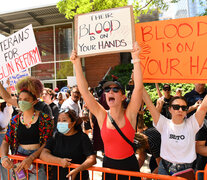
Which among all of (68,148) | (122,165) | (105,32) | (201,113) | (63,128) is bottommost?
(122,165)

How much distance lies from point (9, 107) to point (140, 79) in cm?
326

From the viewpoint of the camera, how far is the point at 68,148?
2137 mm

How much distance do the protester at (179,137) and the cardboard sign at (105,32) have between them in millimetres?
656

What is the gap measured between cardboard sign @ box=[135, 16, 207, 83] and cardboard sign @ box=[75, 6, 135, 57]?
1.38ft

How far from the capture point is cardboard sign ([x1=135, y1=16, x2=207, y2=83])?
216 cm

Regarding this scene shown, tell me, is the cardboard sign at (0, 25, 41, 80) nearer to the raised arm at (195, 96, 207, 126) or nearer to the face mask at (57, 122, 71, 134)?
the face mask at (57, 122, 71, 134)

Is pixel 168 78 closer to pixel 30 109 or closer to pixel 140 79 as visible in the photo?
pixel 140 79

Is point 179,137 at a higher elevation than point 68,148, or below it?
higher

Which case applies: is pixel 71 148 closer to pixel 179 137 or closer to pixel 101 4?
pixel 179 137

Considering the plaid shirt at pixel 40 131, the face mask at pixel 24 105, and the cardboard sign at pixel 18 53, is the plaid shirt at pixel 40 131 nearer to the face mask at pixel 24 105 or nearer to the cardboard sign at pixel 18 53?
the face mask at pixel 24 105

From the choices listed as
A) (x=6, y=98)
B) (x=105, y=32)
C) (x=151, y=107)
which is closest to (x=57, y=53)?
(x=6, y=98)

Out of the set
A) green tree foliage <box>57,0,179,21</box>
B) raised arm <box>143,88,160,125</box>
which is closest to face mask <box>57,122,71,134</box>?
raised arm <box>143,88,160,125</box>

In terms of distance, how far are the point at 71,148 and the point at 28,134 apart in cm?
56

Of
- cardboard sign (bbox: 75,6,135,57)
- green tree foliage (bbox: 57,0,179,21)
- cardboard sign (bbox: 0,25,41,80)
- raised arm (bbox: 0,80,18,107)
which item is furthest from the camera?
green tree foliage (bbox: 57,0,179,21)
